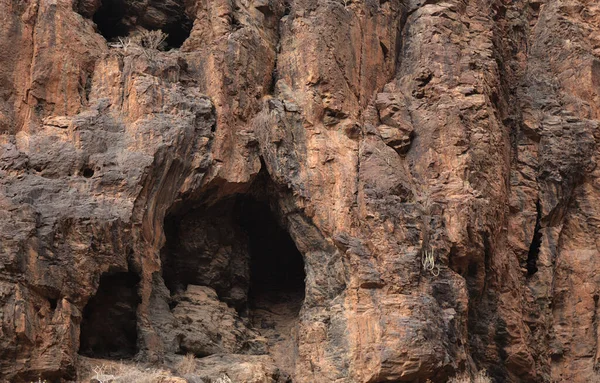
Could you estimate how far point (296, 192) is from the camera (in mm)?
23812

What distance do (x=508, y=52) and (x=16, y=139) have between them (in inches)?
488

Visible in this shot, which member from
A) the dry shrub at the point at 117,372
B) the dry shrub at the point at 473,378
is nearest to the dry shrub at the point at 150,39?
the dry shrub at the point at 117,372

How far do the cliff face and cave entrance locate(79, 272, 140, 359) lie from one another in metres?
0.04

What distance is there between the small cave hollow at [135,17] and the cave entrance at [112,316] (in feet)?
21.6

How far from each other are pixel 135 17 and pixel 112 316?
7.96 meters

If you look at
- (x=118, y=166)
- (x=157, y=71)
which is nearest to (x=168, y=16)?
(x=157, y=71)

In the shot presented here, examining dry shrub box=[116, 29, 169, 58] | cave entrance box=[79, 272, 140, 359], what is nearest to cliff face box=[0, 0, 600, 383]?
cave entrance box=[79, 272, 140, 359]

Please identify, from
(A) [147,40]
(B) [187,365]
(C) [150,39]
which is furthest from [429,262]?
(A) [147,40]

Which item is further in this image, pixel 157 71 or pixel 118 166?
pixel 157 71

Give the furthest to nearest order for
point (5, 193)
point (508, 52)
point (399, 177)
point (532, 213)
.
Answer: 1. point (508, 52)
2. point (532, 213)
3. point (399, 177)
4. point (5, 193)

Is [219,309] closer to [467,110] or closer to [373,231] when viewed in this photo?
[373,231]

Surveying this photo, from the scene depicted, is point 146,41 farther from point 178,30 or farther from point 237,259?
point 237,259

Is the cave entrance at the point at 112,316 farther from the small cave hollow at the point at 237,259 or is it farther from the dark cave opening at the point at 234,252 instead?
the dark cave opening at the point at 234,252

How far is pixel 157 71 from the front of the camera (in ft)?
79.2
